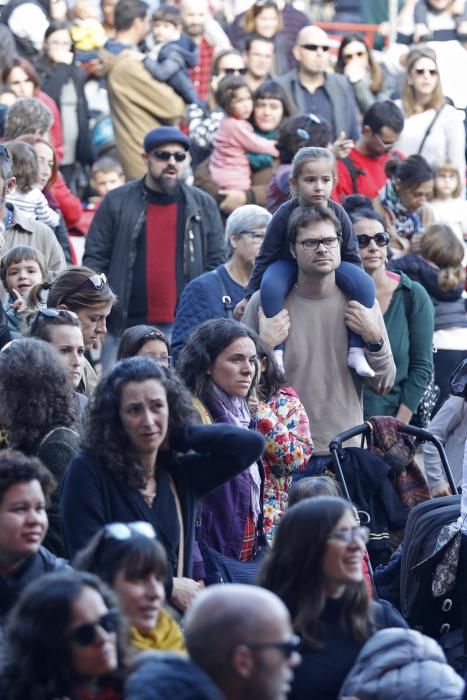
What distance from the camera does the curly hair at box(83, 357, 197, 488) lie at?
5.70 metres

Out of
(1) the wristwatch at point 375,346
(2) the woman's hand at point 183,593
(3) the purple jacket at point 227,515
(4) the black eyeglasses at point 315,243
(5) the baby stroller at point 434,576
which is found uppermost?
(4) the black eyeglasses at point 315,243

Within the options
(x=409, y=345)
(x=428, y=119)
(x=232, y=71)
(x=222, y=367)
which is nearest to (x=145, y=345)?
(x=222, y=367)

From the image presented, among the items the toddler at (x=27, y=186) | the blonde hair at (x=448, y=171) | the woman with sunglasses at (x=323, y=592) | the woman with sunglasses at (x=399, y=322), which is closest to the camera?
the woman with sunglasses at (x=323, y=592)

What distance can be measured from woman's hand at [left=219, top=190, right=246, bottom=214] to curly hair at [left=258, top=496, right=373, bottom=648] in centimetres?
643

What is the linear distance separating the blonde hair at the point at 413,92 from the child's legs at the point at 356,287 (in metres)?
4.80

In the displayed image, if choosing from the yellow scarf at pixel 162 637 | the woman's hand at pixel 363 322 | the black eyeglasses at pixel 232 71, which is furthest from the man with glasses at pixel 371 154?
the yellow scarf at pixel 162 637

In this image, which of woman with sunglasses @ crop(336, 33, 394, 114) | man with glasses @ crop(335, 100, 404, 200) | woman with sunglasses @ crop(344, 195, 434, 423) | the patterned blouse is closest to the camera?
the patterned blouse

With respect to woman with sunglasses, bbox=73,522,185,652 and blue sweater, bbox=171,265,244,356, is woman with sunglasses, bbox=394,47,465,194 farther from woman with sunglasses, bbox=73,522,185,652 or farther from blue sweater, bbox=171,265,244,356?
woman with sunglasses, bbox=73,522,185,652

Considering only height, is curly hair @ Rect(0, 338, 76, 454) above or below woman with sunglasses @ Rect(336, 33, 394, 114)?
below

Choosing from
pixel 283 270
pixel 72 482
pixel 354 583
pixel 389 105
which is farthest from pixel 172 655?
pixel 389 105

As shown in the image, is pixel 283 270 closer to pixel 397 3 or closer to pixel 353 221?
pixel 353 221

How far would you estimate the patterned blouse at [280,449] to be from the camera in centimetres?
723

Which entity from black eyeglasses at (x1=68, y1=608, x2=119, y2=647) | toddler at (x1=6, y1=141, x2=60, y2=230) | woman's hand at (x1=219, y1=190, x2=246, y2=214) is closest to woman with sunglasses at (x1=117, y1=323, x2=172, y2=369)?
toddler at (x1=6, y1=141, x2=60, y2=230)

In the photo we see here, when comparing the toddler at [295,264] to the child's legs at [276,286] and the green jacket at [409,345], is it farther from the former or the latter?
the green jacket at [409,345]
